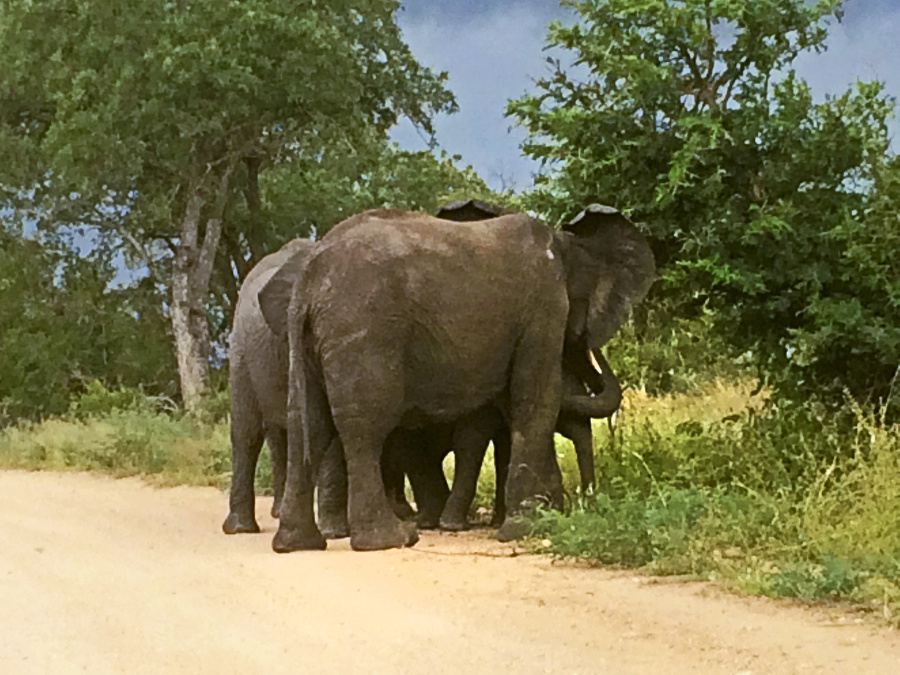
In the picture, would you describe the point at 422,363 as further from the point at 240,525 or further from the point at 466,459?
the point at 240,525

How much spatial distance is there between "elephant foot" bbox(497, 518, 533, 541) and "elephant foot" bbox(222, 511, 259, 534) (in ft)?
6.92

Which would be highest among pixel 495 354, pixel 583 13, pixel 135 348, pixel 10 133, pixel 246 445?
pixel 10 133

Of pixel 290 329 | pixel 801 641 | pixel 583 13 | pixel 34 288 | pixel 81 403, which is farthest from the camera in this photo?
pixel 34 288

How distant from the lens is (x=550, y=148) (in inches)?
391

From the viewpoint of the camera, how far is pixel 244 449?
9.04 m

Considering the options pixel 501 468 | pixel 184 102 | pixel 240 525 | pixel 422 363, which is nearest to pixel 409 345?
pixel 422 363

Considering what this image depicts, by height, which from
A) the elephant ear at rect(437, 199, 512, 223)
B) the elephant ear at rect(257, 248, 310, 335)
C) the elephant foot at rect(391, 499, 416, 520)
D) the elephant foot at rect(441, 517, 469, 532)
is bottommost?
the elephant foot at rect(441, 517, 469, 532)

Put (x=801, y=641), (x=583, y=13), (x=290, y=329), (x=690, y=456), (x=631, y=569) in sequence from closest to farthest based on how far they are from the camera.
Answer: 1. (x=801, y=641)
2. (x=631, y=569)
3. (x=290, y=329)
4. (x=690, y=456)
5. (x=583, y=13)

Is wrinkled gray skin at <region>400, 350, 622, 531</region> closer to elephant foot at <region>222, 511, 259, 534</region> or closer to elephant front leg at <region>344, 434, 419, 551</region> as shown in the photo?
elephant front leg at <region>344, 434, 419, 551</region>

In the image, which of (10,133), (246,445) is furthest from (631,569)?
(10,133)

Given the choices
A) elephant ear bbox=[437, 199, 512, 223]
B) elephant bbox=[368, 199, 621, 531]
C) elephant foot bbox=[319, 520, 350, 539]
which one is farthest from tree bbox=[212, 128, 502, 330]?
elephant foot bbox=[319, 520, 350, 539]

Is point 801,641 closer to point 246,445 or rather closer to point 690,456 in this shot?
point 690,456

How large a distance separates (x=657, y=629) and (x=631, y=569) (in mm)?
1573

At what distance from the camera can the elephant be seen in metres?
8.43
